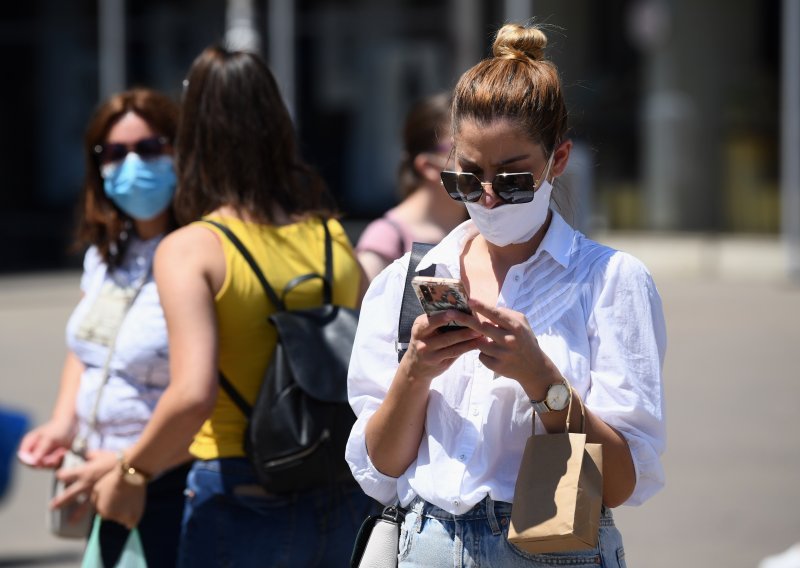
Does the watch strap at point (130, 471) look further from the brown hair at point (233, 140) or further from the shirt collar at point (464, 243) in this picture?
the shirt collar at point (464, 243)

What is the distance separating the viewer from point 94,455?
326 centimetres

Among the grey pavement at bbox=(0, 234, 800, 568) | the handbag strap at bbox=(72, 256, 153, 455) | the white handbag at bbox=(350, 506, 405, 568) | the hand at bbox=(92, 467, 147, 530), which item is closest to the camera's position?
the white handbag at bbox=(350, 506, 405, 568)

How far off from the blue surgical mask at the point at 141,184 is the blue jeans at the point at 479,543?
1583 mm

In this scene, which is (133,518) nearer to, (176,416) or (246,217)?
(176,416)

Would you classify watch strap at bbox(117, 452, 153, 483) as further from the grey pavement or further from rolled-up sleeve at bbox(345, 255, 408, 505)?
the grey pavement

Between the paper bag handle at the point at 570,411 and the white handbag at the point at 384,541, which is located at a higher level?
the paper bag handle at the point at 570,411

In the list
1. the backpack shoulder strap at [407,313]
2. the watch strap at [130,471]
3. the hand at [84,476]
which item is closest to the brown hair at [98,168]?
the hand at [84,476]

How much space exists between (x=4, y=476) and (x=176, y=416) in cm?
250

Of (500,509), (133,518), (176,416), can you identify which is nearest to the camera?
(500,509)

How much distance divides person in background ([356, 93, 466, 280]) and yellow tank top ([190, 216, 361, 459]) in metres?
1.10

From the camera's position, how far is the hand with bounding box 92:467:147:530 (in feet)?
9.78

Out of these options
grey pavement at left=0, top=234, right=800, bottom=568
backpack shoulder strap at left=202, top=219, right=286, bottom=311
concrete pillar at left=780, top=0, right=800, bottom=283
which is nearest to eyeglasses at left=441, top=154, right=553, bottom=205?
backpack shoulder strap at left=202, top=219, right=286, bottom=311

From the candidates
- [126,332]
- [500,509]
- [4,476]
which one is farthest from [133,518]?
[4,476]

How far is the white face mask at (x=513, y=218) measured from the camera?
2.20 m
